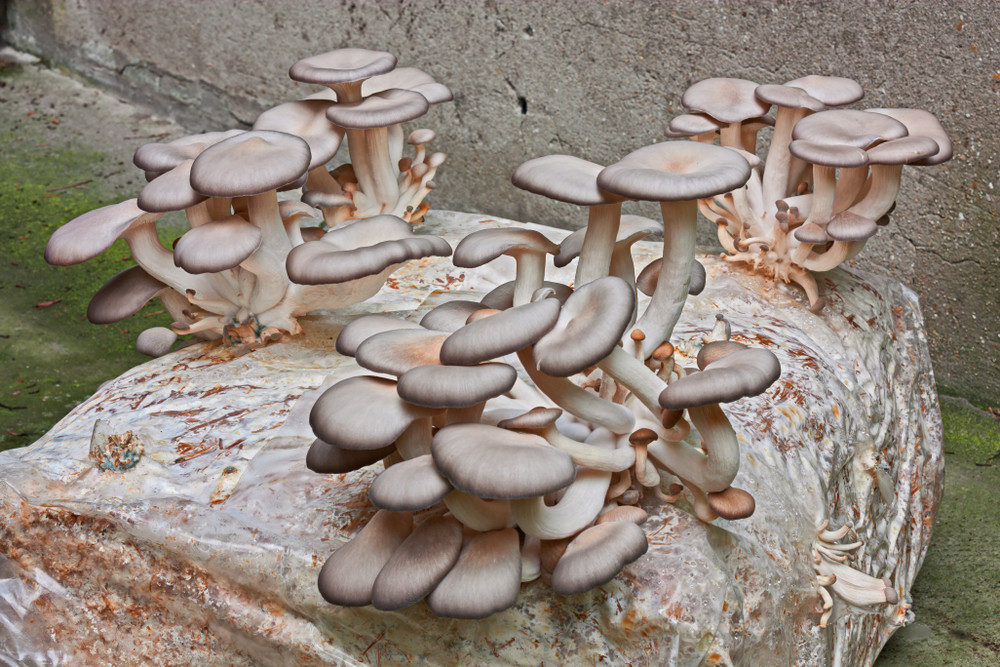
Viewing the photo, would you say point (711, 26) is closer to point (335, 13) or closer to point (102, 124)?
point (335, 13)

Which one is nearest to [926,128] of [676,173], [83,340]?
[676,173]

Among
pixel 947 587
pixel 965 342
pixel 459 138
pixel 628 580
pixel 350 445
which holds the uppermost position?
pixel 350 445

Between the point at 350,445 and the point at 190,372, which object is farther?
the point at 190,372

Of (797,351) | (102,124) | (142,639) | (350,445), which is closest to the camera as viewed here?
(350,445)

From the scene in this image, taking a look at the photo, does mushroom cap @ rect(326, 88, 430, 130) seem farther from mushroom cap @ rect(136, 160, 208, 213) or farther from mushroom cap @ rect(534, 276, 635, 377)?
mushroom cap @ rect(534, 276, 635, 377)

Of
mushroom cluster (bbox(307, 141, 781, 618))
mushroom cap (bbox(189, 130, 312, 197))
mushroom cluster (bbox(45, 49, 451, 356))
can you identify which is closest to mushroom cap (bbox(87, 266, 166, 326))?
mushroom cluster (bbox(45, 49, 451, 356))

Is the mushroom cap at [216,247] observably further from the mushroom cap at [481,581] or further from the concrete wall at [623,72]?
the concrete wall at [623,72]

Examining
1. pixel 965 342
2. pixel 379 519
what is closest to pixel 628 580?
pixel 379 519
